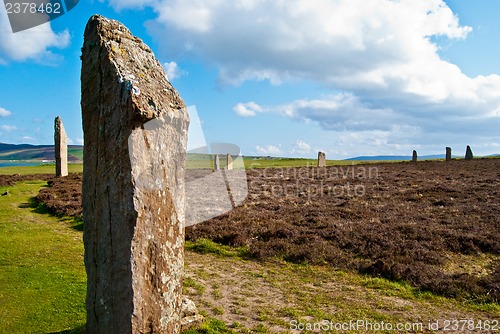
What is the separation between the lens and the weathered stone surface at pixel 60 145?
28.3m

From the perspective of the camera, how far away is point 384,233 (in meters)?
12.5

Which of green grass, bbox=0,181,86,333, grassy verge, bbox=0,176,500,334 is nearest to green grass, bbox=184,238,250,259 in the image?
grassy verge, bbox=0,176,500,334

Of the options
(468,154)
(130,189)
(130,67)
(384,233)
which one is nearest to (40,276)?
(130,189)

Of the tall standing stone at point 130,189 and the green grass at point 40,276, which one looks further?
the green grass at point 40,276

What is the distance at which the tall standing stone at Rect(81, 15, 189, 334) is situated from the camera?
4.80m

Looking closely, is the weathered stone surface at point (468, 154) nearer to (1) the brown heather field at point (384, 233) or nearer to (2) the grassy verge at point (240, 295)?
(1) the brown heather field at point (384, 233)

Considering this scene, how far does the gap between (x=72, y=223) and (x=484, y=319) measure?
1408 centimetres

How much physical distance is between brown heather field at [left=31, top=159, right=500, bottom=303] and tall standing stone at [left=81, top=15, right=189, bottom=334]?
20.1 feet

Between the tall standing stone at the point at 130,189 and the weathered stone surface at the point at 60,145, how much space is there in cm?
2553

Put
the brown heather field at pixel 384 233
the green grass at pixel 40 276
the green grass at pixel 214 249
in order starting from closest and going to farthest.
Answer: the green grass at pixel 40 276 < the brown heather field at pixel 384 233 < the green grass at pixel 214 249

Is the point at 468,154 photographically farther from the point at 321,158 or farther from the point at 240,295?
the point at 240,295

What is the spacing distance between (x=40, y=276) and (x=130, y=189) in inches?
224

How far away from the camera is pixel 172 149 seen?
5.27 m

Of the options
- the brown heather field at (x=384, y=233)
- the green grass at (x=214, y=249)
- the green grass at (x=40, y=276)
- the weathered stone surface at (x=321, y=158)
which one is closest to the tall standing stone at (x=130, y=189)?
the green grass at (x=40, y=276)
